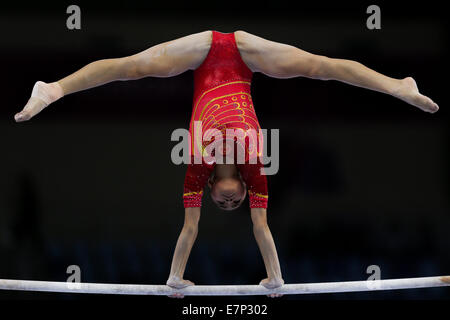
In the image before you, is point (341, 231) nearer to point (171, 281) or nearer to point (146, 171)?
point (146, 171)

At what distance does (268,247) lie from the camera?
355 cm

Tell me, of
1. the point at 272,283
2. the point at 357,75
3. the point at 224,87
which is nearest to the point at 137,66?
the point at 224,87

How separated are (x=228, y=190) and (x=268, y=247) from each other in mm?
481

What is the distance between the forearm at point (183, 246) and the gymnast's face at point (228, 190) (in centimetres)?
26

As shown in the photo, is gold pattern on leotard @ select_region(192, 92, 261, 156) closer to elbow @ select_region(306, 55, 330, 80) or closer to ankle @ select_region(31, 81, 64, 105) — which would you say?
elbow @ select_region(306, 55, 330, 80)

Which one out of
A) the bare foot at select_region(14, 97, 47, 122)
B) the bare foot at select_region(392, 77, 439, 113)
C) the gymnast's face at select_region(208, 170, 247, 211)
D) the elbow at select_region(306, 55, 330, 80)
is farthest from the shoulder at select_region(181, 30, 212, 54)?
the bare foot at select_region(392, 77, 439, 113)

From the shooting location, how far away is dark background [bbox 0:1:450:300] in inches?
211

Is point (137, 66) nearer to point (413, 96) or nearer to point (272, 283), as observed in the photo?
point (272, 283)

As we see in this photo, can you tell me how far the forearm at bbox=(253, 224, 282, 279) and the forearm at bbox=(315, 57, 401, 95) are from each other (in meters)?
1.09

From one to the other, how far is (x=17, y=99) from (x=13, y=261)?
62.2 inches

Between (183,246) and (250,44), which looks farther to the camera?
(250,44)

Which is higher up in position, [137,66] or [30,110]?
[137,66]

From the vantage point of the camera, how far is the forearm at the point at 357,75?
3.57 m
